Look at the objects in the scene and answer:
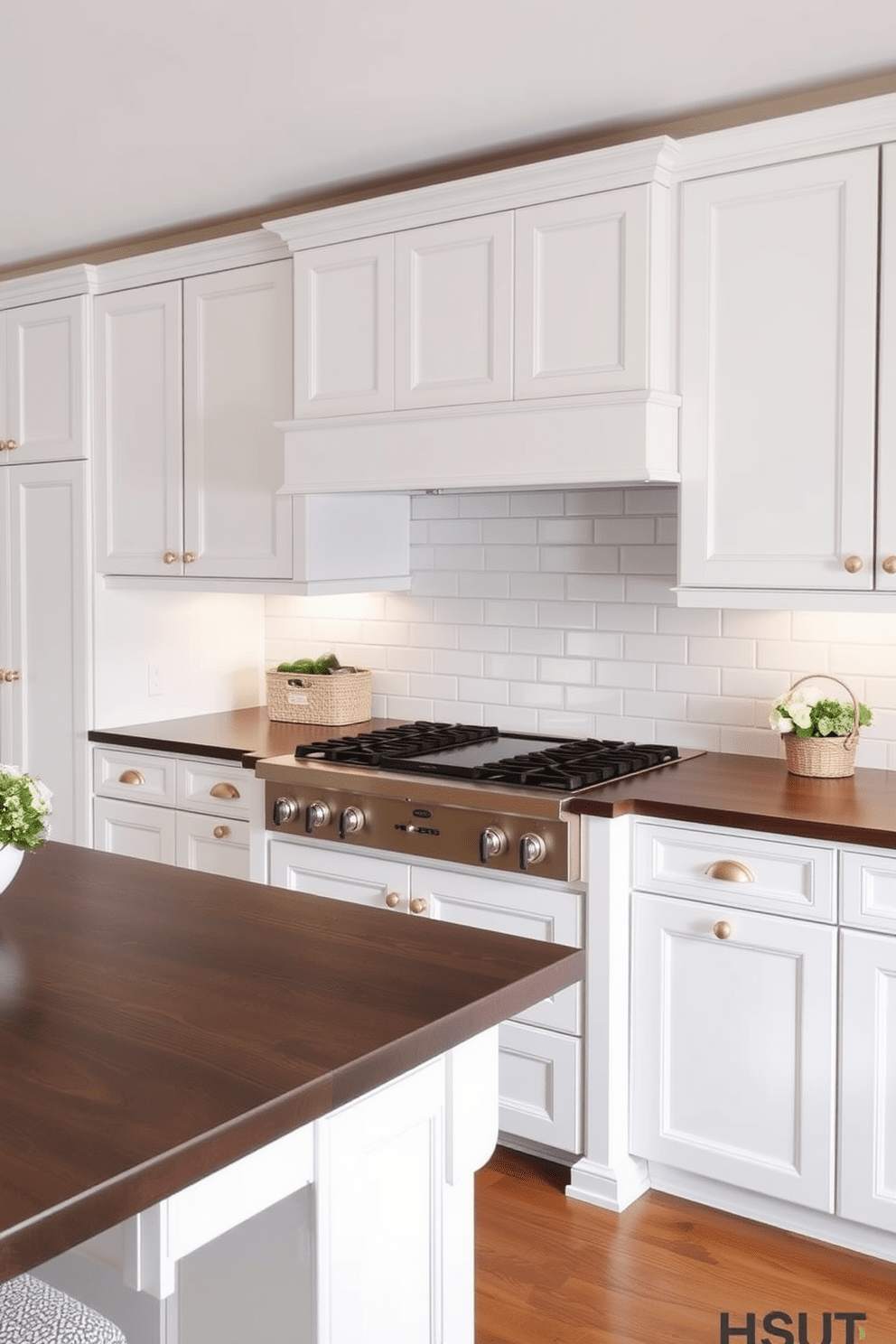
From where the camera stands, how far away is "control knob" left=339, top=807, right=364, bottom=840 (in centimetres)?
323

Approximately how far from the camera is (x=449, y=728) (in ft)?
12.5

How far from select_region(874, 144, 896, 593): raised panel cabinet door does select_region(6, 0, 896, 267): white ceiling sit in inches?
13.1

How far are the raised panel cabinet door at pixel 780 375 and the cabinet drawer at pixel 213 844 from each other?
5.05 ft

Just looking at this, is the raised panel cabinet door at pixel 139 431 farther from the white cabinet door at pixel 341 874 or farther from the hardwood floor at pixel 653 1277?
the hardwood floor at pixel 653 1277

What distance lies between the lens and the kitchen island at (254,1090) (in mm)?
1144

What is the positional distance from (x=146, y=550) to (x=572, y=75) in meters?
2.03

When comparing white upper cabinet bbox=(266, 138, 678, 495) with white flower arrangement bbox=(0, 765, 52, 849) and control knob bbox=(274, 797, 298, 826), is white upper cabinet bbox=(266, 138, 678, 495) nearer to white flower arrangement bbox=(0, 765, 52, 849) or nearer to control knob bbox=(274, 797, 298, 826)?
control knob bbox=(274, 797, 298, 826)

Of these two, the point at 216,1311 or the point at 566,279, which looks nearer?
the point at 216,1311

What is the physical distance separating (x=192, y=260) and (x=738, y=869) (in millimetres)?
2545

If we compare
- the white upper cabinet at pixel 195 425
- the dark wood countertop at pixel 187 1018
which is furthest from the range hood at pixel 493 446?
the dark wood countertop at pixel 187 1018

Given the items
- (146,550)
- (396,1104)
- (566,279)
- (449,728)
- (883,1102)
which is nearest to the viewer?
(396,1104)

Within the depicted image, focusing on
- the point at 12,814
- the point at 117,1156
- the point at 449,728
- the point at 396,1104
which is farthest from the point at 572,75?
the point at 117,1156

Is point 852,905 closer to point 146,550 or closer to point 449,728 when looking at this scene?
point 449,728

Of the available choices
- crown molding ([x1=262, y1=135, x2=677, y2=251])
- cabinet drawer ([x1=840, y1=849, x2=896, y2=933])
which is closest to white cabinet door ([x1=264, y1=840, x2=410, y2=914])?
cabinet drawer ([x1=840, y1=849, x2=896, y2=933])
